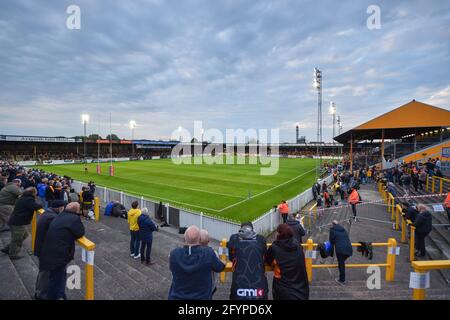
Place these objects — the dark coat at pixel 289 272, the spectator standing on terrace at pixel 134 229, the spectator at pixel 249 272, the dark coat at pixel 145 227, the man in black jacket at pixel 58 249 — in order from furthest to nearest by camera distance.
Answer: the spectator standing on terrace at pixel 134 229
the dark coat at pixel 145 227
the man in black jacket at pixel 58 249
the dark coat at pixel 289 272
the spectator at pixel 249 272

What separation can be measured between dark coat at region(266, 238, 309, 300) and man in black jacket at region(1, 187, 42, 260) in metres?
5.41

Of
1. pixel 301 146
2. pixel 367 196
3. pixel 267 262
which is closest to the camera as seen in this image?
pixel 267 262

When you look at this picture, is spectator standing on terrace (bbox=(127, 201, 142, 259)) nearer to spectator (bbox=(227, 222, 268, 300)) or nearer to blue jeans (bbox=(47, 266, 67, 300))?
blue jeans (bbox=(47, 266, 67, 300))

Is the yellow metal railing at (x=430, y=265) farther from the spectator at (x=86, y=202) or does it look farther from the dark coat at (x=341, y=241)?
the spectator at (x=86, y=202)

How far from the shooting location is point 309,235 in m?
11.3

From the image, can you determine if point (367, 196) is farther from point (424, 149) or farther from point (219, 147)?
point (219, 147)

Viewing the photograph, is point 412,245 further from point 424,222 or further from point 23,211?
point 23,211

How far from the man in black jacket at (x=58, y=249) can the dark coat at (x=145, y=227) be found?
2.21 m

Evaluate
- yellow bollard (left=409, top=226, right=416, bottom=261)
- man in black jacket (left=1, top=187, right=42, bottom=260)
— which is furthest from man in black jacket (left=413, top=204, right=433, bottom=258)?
man in black jacket (left=1, top=187, right=42, bottom=260)

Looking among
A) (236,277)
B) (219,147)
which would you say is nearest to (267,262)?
(236,277)

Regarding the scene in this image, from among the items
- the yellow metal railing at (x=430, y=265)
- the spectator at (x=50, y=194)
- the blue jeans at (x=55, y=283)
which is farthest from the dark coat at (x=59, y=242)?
the spectator at (x=50, y=194)

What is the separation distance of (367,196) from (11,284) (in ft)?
59.5

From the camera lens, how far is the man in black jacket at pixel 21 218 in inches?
210
